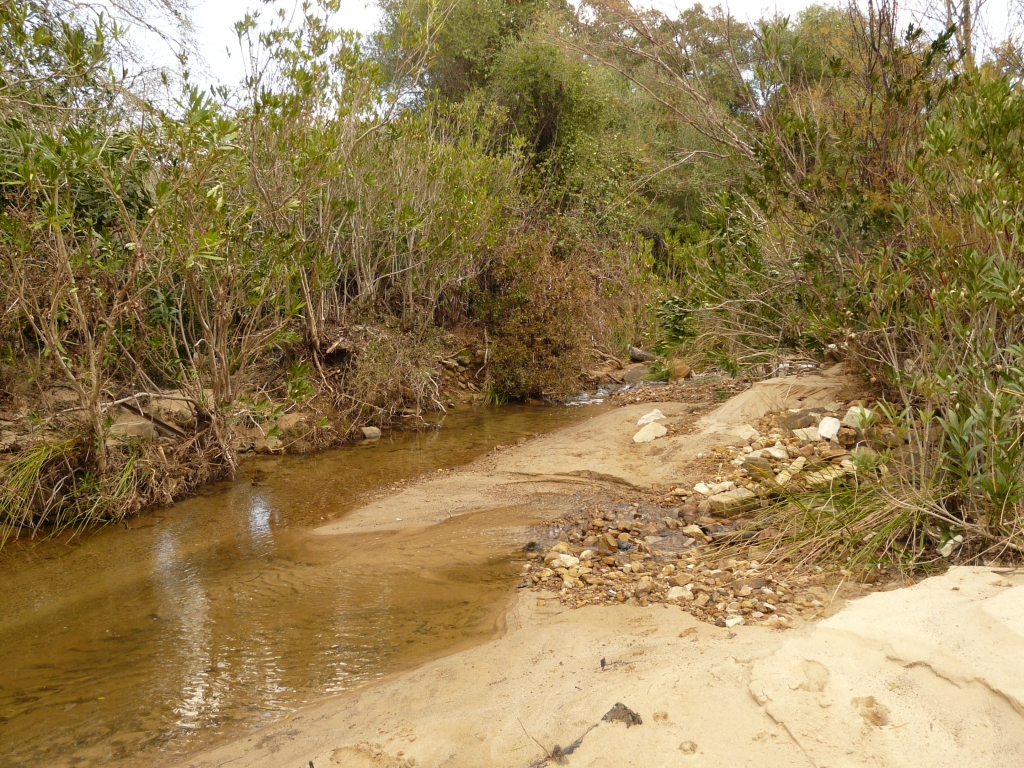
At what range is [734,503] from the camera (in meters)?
5.48

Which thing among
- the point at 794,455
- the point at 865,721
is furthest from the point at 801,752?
the point at 794,455

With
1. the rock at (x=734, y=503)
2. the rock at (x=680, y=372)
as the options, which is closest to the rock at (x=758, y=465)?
the rock at (x=734, y=503)

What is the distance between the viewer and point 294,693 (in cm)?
388

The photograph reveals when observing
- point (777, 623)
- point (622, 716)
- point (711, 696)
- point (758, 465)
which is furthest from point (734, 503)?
point (622, 716)

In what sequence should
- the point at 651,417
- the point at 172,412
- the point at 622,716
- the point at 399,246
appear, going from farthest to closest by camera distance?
the point at 399,246 → the point at 172,412 → the point at 651,417 → the point at 622,716

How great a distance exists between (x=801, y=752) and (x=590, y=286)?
11908 millimetres

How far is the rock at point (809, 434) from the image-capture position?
627cm

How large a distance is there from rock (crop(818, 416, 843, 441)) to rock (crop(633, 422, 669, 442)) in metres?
1.79

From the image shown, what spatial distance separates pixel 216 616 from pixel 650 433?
4.47 m

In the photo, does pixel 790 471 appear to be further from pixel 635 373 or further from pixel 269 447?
pixel 635 373

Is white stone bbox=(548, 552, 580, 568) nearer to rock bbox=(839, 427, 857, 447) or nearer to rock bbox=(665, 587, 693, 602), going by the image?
rock bbox=(665, 587, 693, 602)

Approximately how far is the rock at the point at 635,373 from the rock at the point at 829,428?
697 cm

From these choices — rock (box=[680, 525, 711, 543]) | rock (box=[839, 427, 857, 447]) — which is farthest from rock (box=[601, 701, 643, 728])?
rock (box=[839, 427, 857, 447])

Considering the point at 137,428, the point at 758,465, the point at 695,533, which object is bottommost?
the point at 695,533
